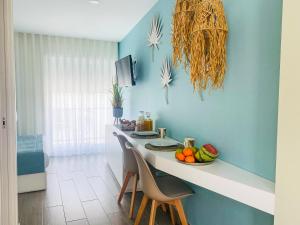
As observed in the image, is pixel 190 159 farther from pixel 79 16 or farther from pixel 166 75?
pixel 79 16

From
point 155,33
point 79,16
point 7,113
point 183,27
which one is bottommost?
point 7,113

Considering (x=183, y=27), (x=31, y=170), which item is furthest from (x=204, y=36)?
(x=31, y=170)

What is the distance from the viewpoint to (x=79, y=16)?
362 cm

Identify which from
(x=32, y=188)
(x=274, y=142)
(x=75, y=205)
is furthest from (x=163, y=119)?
(x=32, y=188)

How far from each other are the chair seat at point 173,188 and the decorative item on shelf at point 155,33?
1721 mm

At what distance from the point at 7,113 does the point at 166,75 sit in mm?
1680

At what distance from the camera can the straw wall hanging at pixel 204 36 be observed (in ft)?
5.40

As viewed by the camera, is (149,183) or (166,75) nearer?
(149,183)

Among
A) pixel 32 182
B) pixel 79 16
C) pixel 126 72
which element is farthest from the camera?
pixel 126 72

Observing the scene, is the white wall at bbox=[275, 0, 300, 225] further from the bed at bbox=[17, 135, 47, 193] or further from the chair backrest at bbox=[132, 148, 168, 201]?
the bed at bbox=[17, 135, 47, 193]

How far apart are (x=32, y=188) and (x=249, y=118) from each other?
288 cm

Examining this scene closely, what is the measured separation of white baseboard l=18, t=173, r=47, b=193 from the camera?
3129 mm

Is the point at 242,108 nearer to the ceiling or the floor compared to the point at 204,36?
nearer to the floor

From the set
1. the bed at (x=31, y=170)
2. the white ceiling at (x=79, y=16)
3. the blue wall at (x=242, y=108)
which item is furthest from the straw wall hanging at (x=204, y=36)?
the bed at (x=31, y=170)
